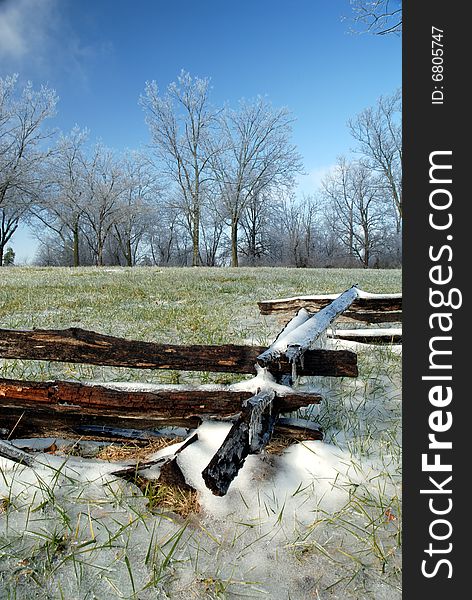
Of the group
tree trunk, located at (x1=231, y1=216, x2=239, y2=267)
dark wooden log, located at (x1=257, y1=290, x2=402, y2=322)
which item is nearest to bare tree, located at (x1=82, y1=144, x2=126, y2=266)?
tree trunk, located at (x1=231, y1=216, x2=239, y2=267)

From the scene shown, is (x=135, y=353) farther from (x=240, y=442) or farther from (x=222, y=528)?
(x=222, y=528)

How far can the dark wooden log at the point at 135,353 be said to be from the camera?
8.26 feet

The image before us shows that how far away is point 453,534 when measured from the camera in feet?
4.42

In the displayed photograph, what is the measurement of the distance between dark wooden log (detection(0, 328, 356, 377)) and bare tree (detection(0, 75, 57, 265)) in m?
30.5

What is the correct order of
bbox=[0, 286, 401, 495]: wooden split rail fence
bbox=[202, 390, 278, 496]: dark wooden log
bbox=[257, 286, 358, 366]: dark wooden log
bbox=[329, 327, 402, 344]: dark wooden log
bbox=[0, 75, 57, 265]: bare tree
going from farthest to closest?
1. bbox=[0, 75, 57, 265]: bare tree
2. bbox=[329, 327, 402, 344]: dark wooden log
3. bbox=[257, 286, 358, 366]: dark wooden log
4. bbox=[0, 286, 401, 495]: wooden split rail fence
5. bbox=[202, 390, 278, 496]: dark wooden log

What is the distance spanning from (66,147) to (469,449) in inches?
1717

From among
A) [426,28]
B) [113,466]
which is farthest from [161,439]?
[426,28]

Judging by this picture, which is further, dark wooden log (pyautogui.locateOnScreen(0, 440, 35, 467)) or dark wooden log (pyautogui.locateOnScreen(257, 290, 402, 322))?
dark wooden log (pyautogui.locateOnScreen(257, 290, 402, 322))

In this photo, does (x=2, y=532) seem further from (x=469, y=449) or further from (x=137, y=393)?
(x=469, y=449)

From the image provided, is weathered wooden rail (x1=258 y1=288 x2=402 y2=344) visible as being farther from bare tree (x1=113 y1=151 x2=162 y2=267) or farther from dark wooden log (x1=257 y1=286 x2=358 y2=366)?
bare tree (x1=113 y1=151 x2=162 y2=267)

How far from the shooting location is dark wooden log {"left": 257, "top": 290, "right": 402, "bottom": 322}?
183 inches

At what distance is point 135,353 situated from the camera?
102 inches

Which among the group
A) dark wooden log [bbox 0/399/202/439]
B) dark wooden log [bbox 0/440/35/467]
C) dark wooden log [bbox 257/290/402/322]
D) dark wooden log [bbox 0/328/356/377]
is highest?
dark wooden log [bbox 257/290/402/322]

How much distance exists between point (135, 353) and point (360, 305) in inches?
124
